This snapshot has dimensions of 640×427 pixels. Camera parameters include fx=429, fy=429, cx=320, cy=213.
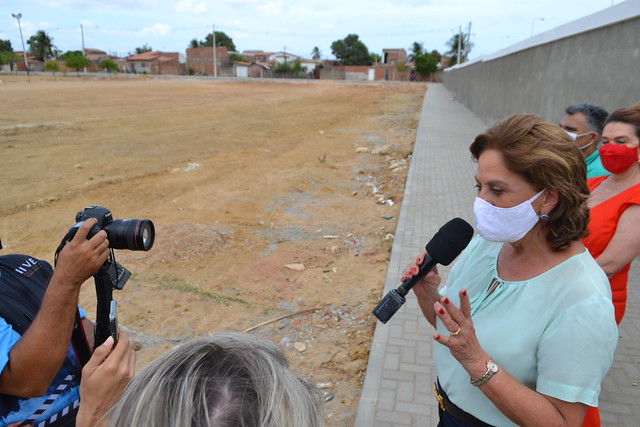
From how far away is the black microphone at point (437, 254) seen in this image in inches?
69.6

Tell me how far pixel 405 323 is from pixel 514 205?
2856 mm

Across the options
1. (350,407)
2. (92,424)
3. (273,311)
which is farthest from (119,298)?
(92,424)

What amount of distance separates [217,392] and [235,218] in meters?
6.76

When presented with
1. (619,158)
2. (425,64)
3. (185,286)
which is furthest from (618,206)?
(425,64)

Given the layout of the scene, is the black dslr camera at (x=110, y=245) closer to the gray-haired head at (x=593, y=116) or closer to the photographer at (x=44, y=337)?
the photographer at (x=44, y=337)

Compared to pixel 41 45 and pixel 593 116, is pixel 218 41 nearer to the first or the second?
pixel 41 45

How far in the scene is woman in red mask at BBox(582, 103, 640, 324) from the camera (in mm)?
2305

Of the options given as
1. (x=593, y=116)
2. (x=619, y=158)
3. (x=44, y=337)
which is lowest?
(x=44, y=337)

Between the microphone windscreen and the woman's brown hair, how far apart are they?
333 mm

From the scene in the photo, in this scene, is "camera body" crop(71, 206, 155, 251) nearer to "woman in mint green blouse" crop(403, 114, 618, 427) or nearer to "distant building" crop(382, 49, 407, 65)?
"woman in mint green blouse" crop(403, 114, 618, 427)

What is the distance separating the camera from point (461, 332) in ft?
4.48

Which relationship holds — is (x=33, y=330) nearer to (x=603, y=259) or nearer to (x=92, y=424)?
(x=92, y=424)

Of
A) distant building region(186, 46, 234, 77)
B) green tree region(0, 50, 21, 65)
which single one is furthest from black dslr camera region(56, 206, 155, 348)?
green tree region(0, 50, 21, 65)

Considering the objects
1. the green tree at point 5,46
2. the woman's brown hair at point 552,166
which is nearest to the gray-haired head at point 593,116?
the woman's brown hair at point 552,166
